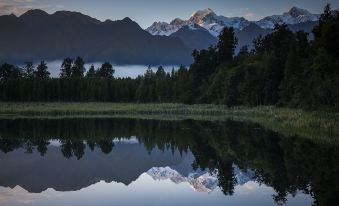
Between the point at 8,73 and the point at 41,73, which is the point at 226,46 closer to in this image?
the point at 41,73

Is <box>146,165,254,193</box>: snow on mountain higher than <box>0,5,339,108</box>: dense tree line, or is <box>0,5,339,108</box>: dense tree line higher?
<box>0,5,339,108</box>: dense tree line

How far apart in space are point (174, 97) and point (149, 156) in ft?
352

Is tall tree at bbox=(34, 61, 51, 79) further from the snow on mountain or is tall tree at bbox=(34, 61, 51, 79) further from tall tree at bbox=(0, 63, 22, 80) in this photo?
the snow on mountain

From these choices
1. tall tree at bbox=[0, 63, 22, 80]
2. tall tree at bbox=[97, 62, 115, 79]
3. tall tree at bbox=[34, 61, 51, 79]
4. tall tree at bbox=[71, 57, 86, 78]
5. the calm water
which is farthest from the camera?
tall tree at bbox=[0, 63, 22, 80]

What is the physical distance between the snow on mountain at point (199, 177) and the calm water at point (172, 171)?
2.0 inches

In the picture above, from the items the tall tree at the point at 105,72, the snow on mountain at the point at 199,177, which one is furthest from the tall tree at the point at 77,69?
the snow on mountain at the point at 199,177

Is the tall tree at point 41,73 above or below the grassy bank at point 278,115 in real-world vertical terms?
above

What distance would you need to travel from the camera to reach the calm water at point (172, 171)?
69.3ft

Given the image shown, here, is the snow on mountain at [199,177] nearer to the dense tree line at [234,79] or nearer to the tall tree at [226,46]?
the dense tree line at [234,79]

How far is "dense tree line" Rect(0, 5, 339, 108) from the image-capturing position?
201 feet

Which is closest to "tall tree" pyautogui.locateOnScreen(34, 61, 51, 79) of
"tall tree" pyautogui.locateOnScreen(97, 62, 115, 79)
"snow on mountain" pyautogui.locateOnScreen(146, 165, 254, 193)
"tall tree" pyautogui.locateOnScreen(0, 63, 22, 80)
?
"tall tree" pyautogui.locateOnScreen(0, 63, 22, 80)

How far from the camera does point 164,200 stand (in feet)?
68.1

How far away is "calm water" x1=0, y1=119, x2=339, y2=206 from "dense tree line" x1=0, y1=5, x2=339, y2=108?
739 inches

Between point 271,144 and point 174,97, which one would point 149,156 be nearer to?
point 271,144
